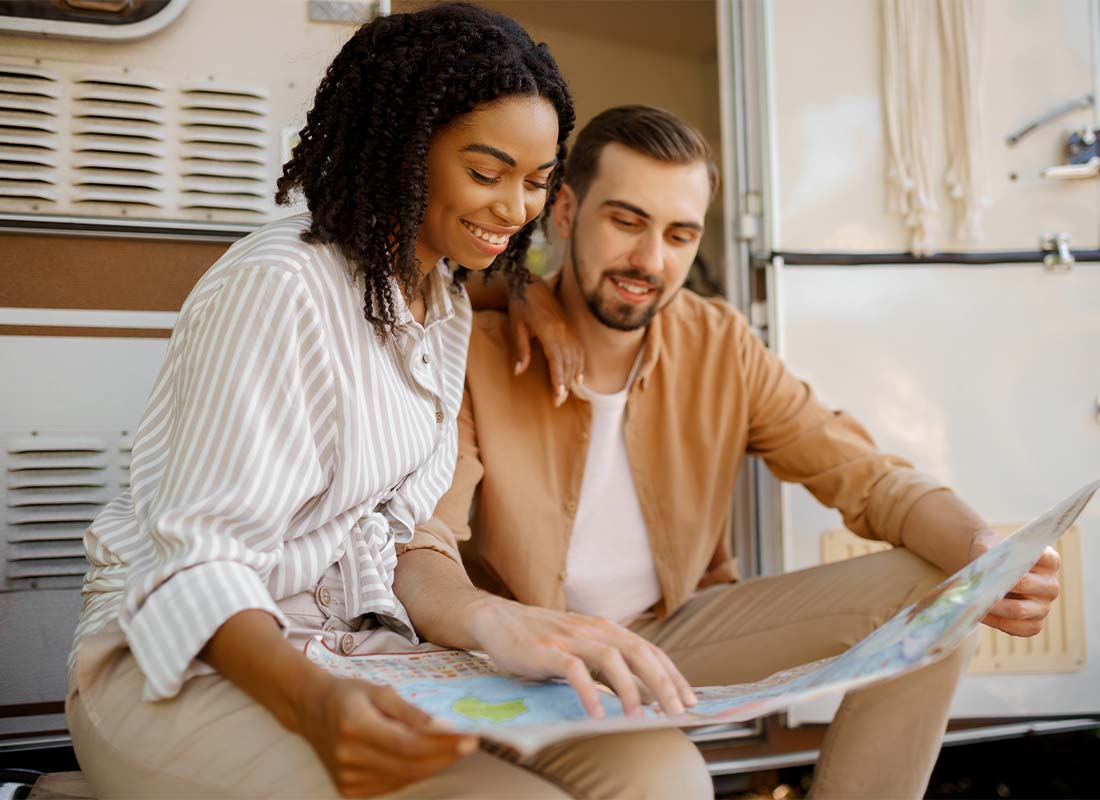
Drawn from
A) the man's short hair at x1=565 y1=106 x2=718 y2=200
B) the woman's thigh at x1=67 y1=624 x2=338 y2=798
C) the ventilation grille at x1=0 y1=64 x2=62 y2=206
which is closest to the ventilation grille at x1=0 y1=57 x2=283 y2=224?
the ventilation grille at x1=0 y1=64 x2=62 y2=206

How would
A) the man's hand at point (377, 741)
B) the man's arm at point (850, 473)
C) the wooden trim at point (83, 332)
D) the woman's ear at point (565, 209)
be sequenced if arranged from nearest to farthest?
the man's hand at point (377, 741), the man's arm at point (850, 473), the wooden trim at point (83, 332), the woman's ear at point (565, 209)

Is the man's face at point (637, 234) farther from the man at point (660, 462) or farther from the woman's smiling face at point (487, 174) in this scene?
the woman's smiling face at point (487, 174)

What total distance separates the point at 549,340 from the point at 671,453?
1.25ft

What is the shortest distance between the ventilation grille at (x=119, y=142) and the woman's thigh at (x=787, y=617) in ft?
4.58

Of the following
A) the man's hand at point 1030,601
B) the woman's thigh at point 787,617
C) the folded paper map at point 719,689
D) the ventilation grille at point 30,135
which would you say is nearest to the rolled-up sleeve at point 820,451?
the woman's thigh at point 787,617

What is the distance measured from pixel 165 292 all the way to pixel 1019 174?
2.13 metres

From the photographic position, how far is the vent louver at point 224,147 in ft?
6.93

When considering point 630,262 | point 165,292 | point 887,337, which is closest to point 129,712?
point 165,292

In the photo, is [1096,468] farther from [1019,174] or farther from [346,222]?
[346,222]

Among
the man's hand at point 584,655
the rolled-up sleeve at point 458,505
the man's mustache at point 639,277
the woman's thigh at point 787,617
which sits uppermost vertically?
the man's mustache at point 639,277

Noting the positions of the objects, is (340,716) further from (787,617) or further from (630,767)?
(787,617)

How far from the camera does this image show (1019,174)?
8.79 ft

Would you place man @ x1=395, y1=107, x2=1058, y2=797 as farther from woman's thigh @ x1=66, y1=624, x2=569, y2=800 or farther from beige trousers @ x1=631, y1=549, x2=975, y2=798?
woman's thigh @ x1=66, y1=624, x2=569, y2=800

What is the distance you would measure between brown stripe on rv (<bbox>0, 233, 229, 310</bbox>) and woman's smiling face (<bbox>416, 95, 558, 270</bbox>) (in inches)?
30.5
